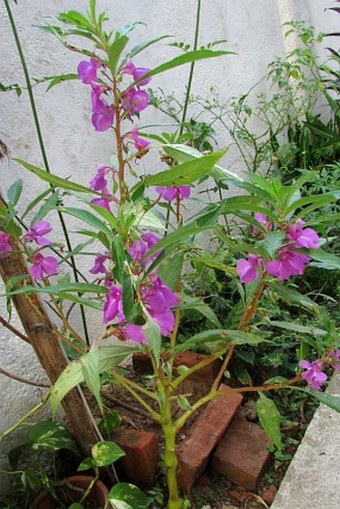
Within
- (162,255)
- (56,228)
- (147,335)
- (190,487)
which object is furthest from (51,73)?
(190,487)

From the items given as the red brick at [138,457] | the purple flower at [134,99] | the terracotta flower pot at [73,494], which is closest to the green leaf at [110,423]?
the red brick at [138,457]

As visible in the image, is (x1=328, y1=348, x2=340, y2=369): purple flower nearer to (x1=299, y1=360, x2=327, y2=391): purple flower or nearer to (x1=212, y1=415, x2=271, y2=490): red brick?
(x1=299, y1=360, x2=327, y2=391): purple flower

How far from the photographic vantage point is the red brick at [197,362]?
5.54ft

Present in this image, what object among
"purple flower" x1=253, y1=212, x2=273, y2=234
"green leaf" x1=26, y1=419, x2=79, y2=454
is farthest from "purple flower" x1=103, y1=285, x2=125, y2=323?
"green leaf" x1=26, y1=419, x2=79, y2=454

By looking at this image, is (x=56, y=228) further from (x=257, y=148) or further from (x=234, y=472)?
(x=257, y=148)

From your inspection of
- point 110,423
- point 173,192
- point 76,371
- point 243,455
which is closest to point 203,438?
point 243,455

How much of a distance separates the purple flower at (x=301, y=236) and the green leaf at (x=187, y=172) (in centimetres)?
19

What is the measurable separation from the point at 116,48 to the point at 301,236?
1.45 feet

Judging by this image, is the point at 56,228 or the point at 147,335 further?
the point at 56,228

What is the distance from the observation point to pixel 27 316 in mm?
1185

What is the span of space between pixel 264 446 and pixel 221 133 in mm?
1540

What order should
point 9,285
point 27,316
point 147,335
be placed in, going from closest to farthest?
point 147,335
point 9,285
point 27,316

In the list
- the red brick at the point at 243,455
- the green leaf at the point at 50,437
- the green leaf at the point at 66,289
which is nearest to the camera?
the green leaf at the point at 66,289

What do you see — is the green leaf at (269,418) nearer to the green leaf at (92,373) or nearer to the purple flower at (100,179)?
the green leaf at (92,373)
